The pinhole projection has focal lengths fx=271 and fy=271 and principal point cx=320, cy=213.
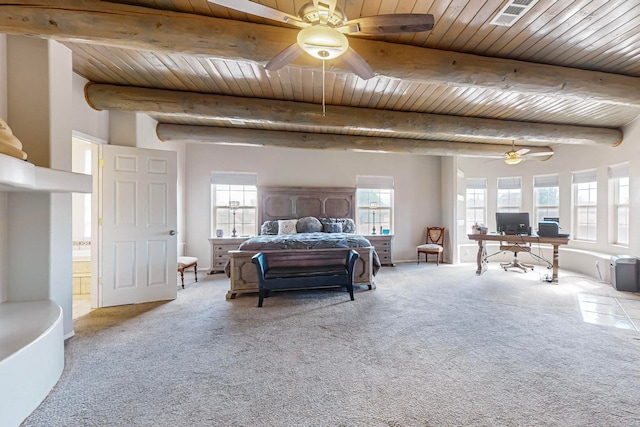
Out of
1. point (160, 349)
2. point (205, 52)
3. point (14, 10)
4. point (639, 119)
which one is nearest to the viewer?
point (14, 10)

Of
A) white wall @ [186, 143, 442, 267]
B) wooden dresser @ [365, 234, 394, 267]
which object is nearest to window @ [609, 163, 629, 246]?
white wall @ [186, 143, 442, 267]

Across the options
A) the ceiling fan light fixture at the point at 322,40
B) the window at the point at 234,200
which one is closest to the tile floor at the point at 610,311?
the ceiling fan light fixture at the point at 322,40

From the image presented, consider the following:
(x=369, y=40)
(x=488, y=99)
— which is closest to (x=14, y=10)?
(x=369, y=40)

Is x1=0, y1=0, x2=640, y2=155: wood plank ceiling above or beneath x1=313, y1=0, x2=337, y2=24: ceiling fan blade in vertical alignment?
above

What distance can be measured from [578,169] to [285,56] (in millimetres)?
7062

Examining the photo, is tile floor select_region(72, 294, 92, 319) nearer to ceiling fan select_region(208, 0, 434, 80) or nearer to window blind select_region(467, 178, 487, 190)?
ceiling fan select_region(208, 0, 434, 80)

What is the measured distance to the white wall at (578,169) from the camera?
191 inches

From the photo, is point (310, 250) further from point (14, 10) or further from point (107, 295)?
point (14, 10)

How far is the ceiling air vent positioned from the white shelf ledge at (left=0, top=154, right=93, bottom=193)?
3624mm

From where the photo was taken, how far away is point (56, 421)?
1.71 metres

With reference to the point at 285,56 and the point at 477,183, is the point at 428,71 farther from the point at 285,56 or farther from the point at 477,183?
the point at 477,183

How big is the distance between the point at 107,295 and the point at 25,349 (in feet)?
7.76

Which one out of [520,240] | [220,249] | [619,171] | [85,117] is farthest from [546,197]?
[85,117]

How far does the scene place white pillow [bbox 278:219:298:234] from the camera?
589cm
